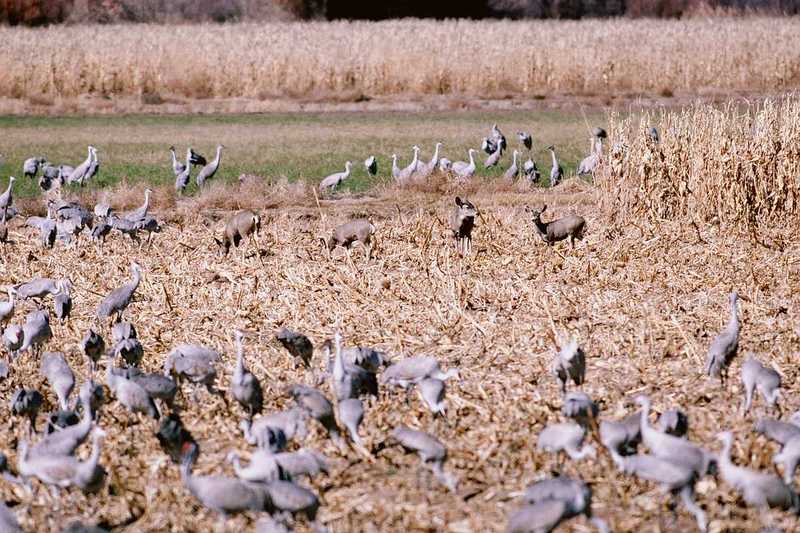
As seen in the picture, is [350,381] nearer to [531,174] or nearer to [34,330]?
[34,330]

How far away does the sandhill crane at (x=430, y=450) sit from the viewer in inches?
264

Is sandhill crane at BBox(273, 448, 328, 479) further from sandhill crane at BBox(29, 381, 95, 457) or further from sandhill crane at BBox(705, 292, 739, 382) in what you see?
sandhill crane at BBox(705, 292, 739, 382)

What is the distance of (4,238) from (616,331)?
734 centimetres

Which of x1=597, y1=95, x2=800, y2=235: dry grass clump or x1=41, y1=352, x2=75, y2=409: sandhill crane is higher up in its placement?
x1=597, y1=95, x2=800, y2=235: dry grass clump

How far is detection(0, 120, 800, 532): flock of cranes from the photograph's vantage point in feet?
19.8

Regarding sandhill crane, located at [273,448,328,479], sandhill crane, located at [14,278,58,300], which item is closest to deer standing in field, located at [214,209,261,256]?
sandhill crane, located at [14,278,58,300]

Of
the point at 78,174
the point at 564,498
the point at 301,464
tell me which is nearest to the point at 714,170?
the point at 301,464

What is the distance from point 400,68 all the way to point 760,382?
29943 millimetres

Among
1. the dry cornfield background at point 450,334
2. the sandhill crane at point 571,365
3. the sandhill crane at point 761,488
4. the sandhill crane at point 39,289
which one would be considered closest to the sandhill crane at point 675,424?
the dry cornfield background at point 450,334

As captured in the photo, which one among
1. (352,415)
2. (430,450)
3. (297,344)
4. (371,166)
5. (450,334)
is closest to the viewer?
(430,450)

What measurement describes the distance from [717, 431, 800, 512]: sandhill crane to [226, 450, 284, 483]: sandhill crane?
2181mm

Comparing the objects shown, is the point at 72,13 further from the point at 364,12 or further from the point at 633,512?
the point at 633,512

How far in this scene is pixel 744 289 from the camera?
10.9 meters

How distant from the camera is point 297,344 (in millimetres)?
8641
